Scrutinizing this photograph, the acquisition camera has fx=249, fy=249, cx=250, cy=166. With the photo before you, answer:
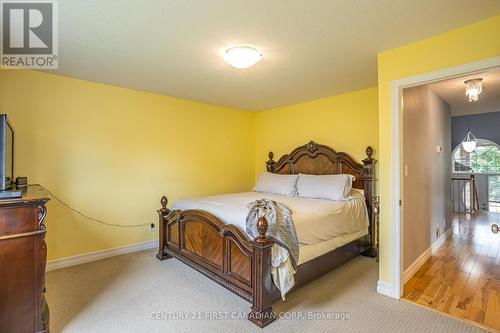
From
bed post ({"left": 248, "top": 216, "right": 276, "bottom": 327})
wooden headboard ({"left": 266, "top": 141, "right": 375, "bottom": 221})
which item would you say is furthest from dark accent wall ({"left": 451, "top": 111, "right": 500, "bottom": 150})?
bed post ({"left": 248, "top": 216, "right": 276, "bottom": 327})

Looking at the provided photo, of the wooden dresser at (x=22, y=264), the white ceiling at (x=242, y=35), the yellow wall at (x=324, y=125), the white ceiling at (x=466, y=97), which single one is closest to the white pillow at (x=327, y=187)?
the yellow wall at (x=324, y=125)

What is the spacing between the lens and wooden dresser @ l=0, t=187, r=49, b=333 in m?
1.62

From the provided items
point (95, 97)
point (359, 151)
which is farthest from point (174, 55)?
point (359, 151)

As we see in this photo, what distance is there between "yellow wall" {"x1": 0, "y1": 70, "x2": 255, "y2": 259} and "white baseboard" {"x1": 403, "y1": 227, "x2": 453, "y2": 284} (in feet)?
10.1

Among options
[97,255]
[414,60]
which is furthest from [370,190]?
[97,255]

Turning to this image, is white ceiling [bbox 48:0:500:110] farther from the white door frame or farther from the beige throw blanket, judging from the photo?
the beige throw blanket

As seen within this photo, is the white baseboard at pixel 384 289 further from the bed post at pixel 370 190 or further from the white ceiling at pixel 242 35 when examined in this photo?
the white ceiling at pixel 242 35

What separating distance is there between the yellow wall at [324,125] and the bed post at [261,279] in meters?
2.40

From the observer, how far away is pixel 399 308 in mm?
2154

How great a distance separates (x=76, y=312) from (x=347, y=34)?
3292 millimetres

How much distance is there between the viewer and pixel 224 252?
2.41 metres

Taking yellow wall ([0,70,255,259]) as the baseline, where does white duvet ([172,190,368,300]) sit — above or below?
below

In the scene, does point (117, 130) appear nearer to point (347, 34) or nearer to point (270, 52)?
point (270, 52)

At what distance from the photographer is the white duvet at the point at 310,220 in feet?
6.79
